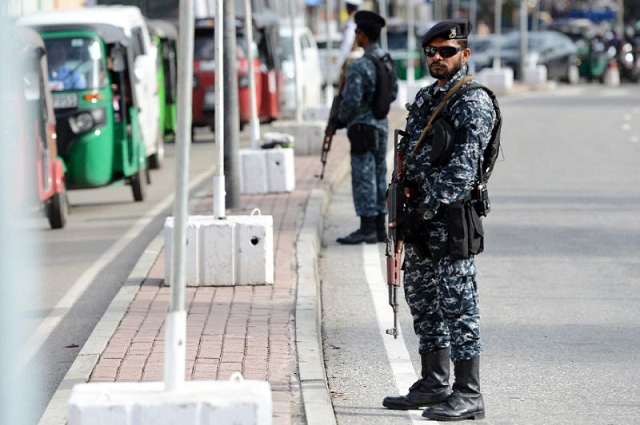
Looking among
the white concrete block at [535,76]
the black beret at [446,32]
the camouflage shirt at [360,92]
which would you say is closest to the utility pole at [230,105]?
the camouflage shirt at [360,92]

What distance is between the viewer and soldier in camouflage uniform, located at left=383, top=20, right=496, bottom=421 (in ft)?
23.2

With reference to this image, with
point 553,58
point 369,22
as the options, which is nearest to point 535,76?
point 553,58

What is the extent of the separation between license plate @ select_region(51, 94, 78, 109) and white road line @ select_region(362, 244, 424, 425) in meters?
4.74

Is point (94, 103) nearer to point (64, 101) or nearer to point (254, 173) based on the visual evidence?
point (64, 101)

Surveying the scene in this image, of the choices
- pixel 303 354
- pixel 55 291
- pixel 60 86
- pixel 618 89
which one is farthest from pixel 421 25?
pixel 303 354

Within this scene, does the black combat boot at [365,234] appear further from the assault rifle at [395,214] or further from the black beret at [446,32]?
the black beret at [446,32]

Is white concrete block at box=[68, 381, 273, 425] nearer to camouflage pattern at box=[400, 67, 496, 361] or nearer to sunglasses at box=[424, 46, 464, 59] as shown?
camouflage pattern at box=[400, 67, 496, 361]

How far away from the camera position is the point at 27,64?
14.9 metres

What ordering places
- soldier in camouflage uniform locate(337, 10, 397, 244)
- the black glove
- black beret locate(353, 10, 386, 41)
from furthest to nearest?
soldier in camouflage uniform locate(337, 10, 397, 244), black beret locate(353, 10, 386, 41), the black glove

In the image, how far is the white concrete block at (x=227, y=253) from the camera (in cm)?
1048

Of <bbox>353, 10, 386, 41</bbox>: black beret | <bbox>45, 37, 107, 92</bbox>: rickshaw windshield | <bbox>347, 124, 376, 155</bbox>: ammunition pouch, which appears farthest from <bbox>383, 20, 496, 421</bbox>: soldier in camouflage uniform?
<bbox>45, 37, 107, 92</bbox>: rickshaw windshield

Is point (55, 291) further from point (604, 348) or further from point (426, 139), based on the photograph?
point (426, 139)

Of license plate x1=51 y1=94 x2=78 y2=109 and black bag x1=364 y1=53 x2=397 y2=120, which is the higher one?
black bag x1=364 y1=53 x2=397 y2=120

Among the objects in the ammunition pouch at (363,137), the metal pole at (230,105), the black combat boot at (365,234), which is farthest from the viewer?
the metal pole at (230,105)
